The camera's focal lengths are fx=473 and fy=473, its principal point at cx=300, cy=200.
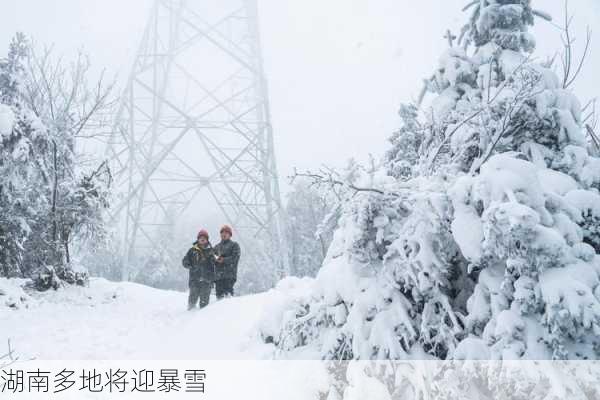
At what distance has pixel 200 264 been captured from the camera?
669 centimetres

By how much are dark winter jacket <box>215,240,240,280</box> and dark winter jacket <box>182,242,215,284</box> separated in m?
0.09

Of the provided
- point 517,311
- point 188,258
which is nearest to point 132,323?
point 188,258

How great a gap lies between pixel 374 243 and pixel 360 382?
71 cm

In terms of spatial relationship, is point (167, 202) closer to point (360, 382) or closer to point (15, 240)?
point (15, 240)

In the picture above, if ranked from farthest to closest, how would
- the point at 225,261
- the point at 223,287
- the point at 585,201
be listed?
1. the point at 223,287
2. the point at 225,261
3. the point at 585,201

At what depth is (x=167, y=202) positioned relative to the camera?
1270cm

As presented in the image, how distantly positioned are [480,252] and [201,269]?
506cm

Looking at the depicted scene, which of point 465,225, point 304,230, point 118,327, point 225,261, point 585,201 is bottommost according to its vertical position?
point 118,327

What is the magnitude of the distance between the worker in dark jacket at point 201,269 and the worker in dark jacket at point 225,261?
0.34ft

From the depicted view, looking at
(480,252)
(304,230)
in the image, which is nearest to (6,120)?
(480,252)

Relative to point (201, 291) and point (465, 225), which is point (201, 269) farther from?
point (465, 225)

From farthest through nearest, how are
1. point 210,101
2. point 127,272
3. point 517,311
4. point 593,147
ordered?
point 210,101 < point 127,272 < point 593,147 < point 517,311

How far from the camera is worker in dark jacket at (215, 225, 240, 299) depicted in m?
6.76

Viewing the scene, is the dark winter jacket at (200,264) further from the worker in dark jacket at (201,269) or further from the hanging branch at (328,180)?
the hanging branch at (328,180)
